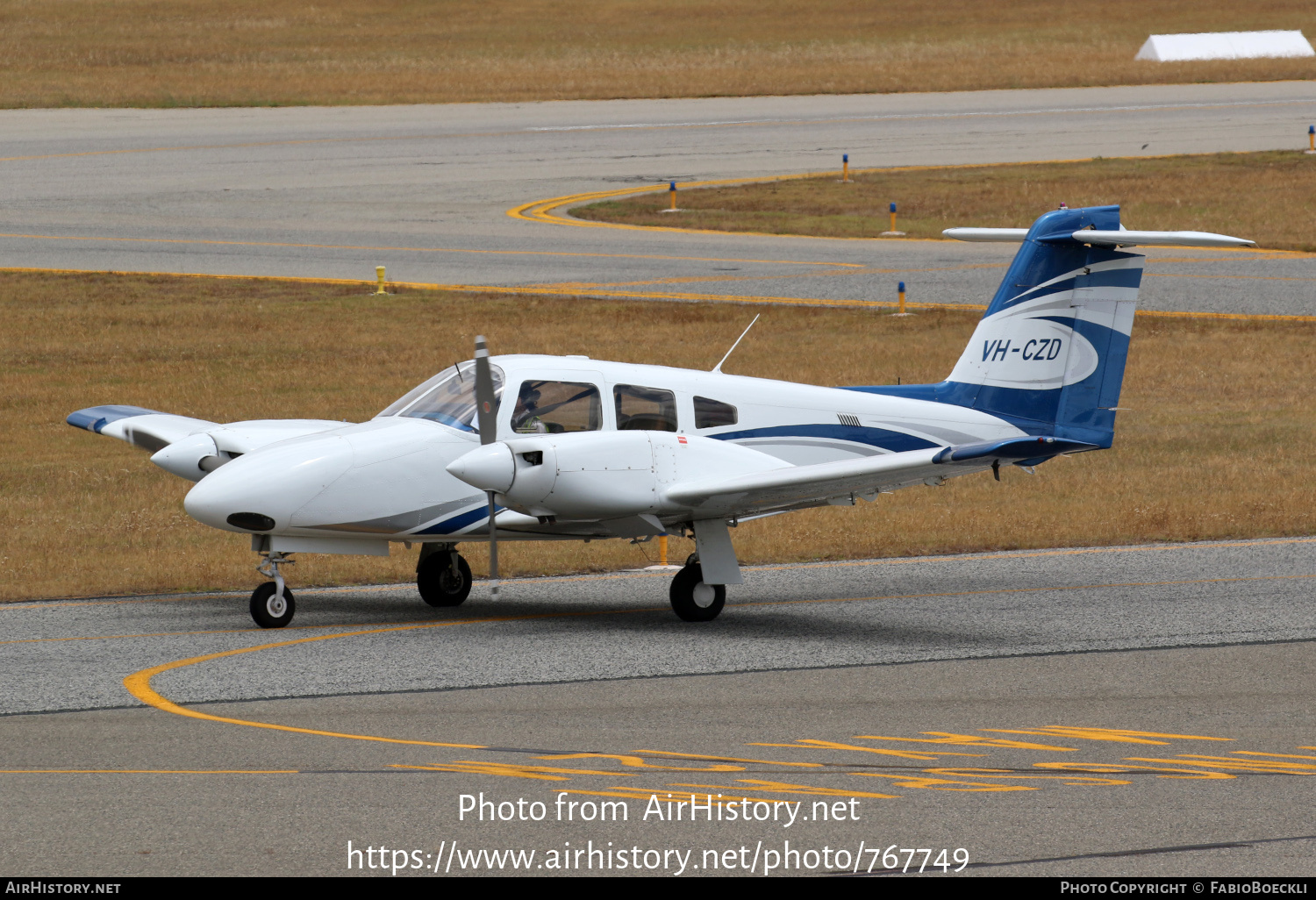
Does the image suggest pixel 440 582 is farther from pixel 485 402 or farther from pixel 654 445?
pixel 654 445

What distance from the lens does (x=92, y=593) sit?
16297 millimetres

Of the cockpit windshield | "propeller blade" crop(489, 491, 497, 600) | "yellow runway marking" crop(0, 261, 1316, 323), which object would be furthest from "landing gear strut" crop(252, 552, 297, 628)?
"yellow runway marking" crop(0, 261, 1316, 323)

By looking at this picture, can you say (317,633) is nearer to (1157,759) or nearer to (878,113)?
(1157,759)

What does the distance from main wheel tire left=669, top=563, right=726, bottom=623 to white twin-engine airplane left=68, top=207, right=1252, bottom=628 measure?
1 cm

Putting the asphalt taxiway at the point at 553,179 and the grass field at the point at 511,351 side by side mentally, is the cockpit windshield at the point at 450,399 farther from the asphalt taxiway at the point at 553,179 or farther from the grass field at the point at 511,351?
the asphalt taxiway at the point at 553,179

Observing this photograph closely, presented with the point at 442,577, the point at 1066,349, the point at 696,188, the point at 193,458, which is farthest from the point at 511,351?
the point at 696,188

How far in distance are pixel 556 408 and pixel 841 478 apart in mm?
2498

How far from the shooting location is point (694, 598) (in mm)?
14891

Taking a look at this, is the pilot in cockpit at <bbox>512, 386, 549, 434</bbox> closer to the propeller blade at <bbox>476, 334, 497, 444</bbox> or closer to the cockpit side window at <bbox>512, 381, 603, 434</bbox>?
the cockpit side window at <bbox>512, 381, 603, 434</bbox>

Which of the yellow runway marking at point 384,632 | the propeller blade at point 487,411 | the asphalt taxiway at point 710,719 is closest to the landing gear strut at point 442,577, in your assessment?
the asphalt taxiway at point 710,719

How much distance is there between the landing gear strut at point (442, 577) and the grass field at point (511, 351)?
6.40ft

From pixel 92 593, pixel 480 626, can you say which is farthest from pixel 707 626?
pixel 92 593

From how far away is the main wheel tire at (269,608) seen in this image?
1440 centimetres

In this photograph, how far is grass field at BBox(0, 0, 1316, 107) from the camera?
72500 mm
